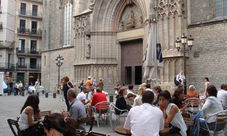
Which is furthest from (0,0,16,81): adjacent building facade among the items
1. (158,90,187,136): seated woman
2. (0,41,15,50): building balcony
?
(158,90,187,136): seated woman

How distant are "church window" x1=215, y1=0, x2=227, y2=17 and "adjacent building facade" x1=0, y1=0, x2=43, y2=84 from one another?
119ft

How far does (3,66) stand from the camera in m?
44.5

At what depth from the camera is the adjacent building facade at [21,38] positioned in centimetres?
4466

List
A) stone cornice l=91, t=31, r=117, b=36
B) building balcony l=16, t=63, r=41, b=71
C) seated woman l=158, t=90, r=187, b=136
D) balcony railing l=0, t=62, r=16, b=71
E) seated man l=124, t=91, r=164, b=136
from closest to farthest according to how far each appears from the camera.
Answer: seated man l=124, t=91, r=164, b=136, seated woman l=158, t=90, r=187, b=136, stone cornice l=91, t=31, r=117, b=36, balcony railing l=0, t=62, r=16, b=71, building balcony l=16, t=63, r=41, b=71

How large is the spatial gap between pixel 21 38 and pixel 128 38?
1151 inches

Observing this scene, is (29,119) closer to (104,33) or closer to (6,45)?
(104,33)

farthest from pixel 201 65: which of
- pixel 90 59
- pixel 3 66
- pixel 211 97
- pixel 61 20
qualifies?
pixel 3 66

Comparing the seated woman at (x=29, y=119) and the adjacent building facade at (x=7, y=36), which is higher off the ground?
the adjacent building facade at (x=7, y=36)

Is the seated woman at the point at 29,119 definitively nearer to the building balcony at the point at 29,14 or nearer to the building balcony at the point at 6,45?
the building balcony at the point at 6,45

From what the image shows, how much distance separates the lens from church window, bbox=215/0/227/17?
17.9m

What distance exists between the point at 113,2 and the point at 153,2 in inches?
259

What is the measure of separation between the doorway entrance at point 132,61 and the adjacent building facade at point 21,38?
27.5 meters

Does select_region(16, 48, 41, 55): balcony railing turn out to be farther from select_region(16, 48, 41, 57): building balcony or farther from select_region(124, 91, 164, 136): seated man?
select_region(124, 91, 164, 136): seated man

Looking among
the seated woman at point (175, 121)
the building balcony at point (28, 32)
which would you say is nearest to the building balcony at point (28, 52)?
the building balcony at point (28, 32)
